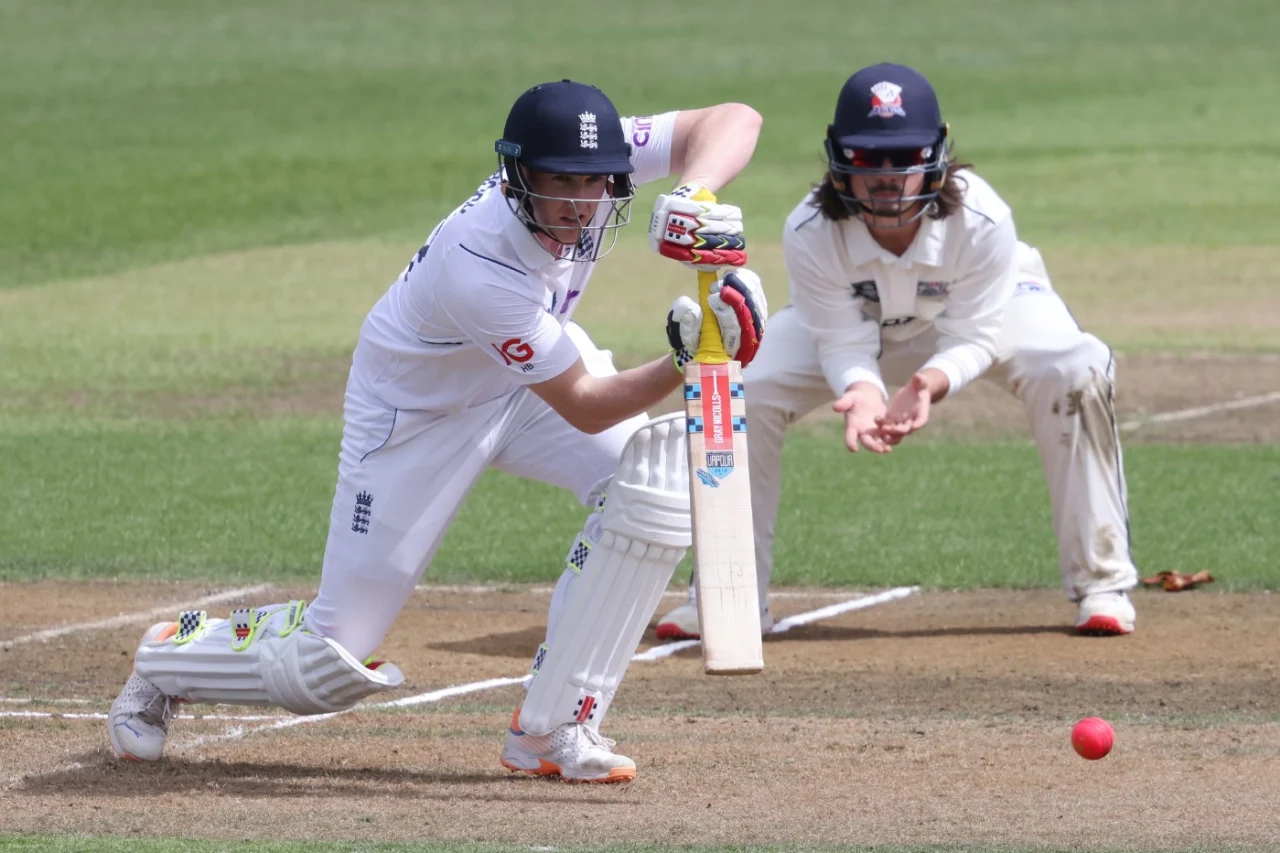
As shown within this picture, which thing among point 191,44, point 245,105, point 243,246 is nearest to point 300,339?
point 243,246

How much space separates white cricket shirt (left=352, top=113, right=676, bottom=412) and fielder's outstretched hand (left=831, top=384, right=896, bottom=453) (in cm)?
119

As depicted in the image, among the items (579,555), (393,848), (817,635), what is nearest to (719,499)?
(579,555)

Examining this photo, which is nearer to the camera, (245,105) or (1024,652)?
(1024,652)

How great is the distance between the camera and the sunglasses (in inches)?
291

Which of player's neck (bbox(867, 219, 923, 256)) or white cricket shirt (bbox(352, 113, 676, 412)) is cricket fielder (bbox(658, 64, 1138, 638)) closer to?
player's neck (bbox(867, 219, 923, 256))

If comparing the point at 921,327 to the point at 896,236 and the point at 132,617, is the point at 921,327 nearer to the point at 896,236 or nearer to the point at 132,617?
the point at 896,236

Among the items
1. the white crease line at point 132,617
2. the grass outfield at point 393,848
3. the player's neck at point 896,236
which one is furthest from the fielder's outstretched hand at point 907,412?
the white crease line at point 132,617

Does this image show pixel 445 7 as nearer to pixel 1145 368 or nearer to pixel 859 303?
pixel 1145 368

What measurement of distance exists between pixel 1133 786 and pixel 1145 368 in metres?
8.49

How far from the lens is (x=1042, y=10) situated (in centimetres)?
4219

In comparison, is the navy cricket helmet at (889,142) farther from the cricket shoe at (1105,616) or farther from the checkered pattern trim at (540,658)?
the checkered pattern trim at (540,658)

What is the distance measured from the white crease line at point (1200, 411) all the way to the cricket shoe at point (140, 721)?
288 inches

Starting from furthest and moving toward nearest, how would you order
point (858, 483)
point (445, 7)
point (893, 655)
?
point (445, 7), point (858, 483), point (893, 655)

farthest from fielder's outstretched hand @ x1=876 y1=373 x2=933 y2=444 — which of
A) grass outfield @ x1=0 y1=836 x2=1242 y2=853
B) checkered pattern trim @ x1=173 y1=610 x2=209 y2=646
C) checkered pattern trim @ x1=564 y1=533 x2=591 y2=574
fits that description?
checkered pattern trim @ x1=173 y1=610 x2=209 y2=646
